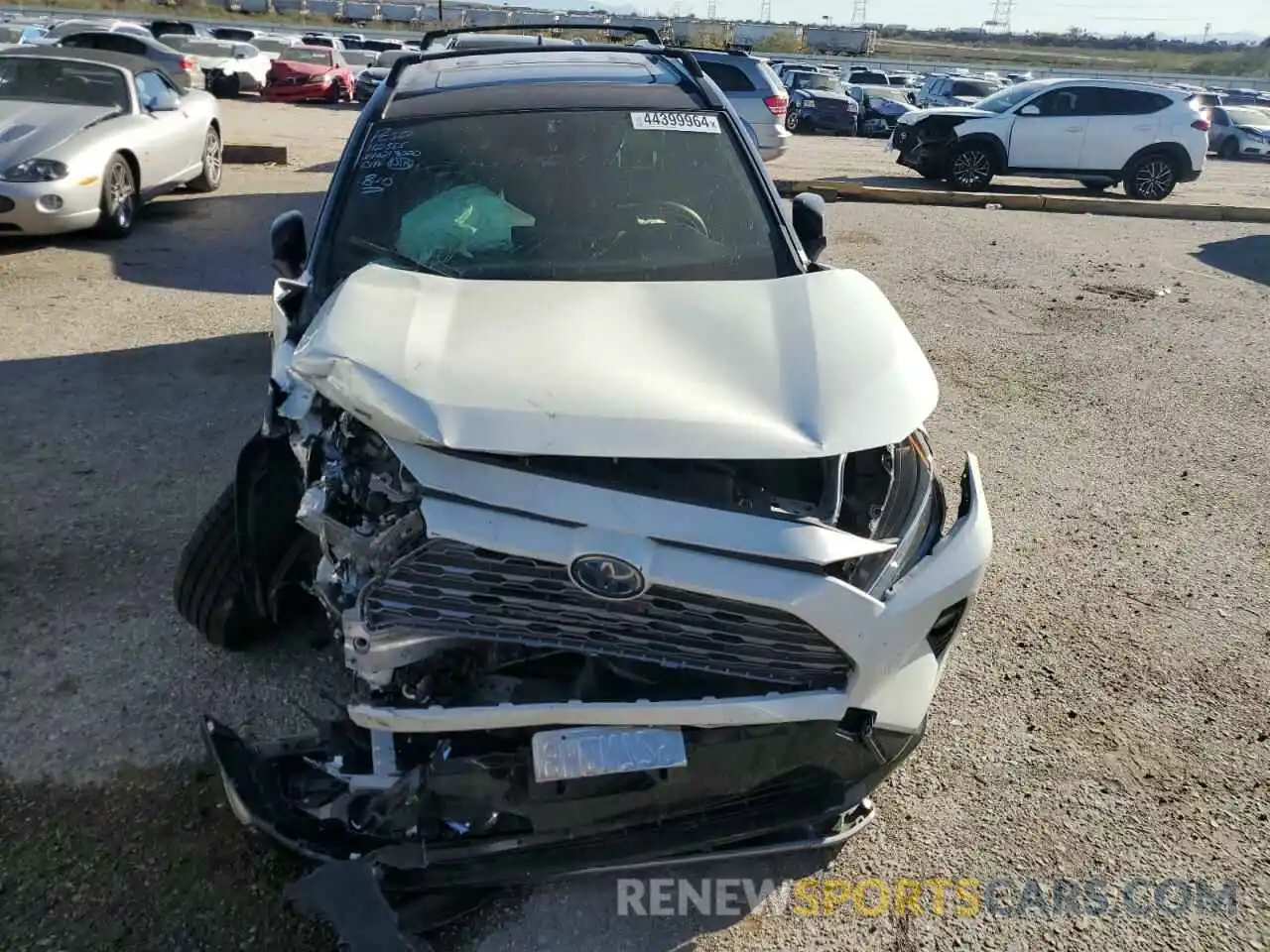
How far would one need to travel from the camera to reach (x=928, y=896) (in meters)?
2.63

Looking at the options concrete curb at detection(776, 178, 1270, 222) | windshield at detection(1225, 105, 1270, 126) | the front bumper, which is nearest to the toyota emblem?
the front bumper

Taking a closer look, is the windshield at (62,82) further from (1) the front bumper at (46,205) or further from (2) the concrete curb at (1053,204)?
(2) the concrete curb at (1053,204)

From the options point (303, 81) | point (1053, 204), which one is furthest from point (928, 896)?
point (303, 81)

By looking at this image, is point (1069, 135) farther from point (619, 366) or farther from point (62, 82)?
point (619, 366)

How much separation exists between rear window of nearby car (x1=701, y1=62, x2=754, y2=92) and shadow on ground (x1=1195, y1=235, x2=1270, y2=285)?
5669mm

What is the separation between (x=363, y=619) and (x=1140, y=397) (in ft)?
18.4

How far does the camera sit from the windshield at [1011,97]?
1455 centimetres

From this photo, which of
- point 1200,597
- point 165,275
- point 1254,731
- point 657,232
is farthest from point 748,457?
point 165,275

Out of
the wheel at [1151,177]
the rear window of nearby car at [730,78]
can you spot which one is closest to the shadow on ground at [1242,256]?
the wheel at [1151,177]

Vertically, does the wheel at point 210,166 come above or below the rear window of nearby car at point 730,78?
below

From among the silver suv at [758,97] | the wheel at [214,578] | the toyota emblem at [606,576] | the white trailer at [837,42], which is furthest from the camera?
the white trailer at [837,42]

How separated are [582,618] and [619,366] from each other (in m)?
0.67

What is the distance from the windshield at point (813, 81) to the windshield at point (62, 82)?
1987cm

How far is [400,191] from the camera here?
3.56 meters
